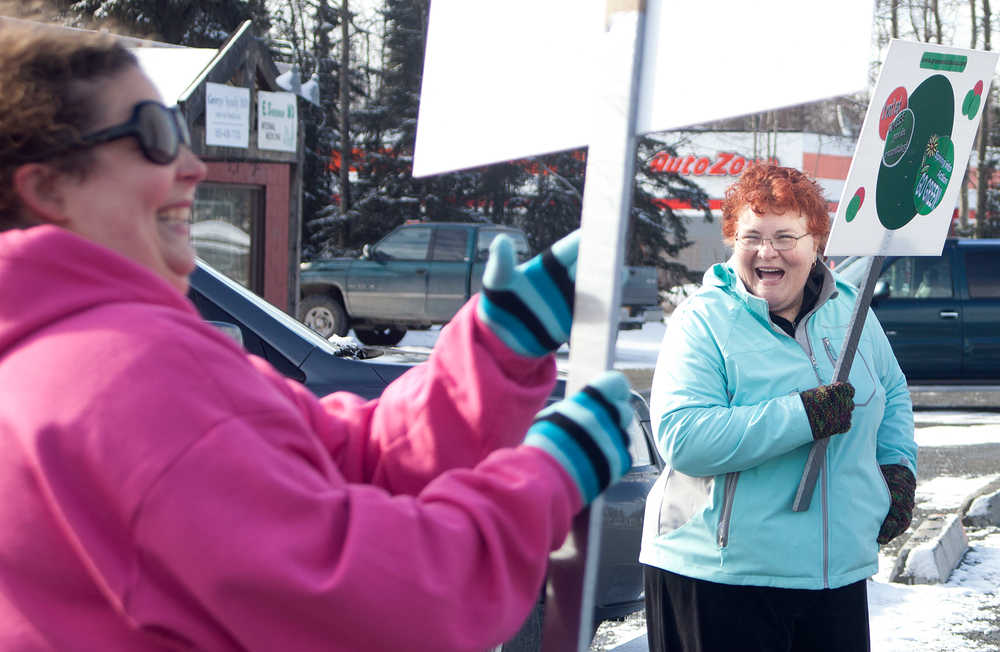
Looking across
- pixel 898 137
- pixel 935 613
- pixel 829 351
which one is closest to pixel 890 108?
pixel 898 137

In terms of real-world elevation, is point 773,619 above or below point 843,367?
below

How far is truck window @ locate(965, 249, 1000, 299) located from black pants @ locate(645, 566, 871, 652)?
33.8 feet

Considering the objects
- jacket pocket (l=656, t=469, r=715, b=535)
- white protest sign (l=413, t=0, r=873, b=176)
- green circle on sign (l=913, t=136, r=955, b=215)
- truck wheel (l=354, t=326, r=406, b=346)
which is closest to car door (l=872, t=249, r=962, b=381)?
truck wheel (l=354, t=326, r=406, b=346)

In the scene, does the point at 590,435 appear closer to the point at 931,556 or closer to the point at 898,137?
the point at 898,137

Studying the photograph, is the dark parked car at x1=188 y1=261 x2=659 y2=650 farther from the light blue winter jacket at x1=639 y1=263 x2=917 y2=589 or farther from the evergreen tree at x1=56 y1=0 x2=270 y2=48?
the evergreen tree at x1=56 y1=0 x2=270 y2=48

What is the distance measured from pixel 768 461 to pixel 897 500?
41cm

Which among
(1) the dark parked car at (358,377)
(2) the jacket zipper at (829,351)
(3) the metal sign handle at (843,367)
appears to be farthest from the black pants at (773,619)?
(1) the dark parked car at (358,377)

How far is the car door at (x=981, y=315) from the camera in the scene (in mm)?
12117

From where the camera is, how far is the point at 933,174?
3127 mm

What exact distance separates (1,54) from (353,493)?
2.04 ft

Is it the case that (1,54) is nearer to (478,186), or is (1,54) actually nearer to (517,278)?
(517,278)

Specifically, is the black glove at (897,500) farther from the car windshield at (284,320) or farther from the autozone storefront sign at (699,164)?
the autozone storefront sign at (699,164)

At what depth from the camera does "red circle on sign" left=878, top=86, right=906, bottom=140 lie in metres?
2.90

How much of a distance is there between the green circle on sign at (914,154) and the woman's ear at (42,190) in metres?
2.27
